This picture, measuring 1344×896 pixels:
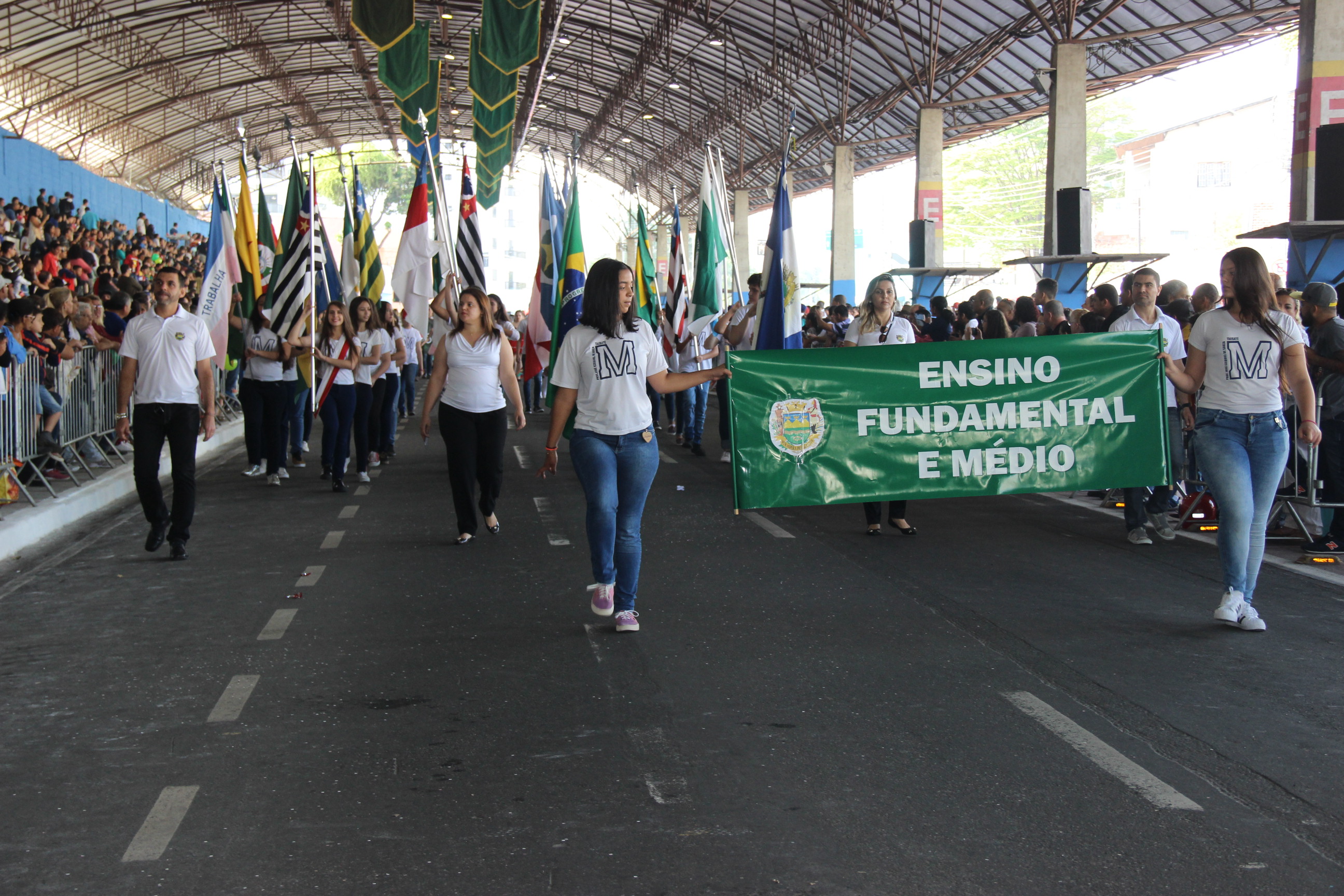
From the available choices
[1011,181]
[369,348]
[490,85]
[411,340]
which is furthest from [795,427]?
[1011,181]

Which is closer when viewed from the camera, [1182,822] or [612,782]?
[1182,822]

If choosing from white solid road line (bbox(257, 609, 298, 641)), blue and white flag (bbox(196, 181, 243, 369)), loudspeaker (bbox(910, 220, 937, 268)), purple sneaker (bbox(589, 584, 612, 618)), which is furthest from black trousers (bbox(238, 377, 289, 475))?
loudspeaker (bbox(910, 220, 937, 268))

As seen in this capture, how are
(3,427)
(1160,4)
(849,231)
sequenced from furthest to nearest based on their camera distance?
1. (849,231)
2. (1160,4)
3. (3,427)

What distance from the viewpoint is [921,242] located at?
30031 millimetres

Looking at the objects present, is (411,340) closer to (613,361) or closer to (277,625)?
(277,625)

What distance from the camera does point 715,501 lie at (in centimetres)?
1223

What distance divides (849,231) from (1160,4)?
13274 millimetres

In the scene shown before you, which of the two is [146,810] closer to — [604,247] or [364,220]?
[364,220]

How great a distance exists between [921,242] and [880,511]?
20.9m

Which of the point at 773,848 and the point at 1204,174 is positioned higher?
the point at 1204,174

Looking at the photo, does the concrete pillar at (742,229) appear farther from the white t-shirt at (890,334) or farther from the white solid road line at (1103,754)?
the white solid road line at (1103,754)

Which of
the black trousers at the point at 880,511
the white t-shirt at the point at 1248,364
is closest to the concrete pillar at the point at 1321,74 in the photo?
the black trousers at the point at 880,511

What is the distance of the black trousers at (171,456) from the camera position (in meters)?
9.11

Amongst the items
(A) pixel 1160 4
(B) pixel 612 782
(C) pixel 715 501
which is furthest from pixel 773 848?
(A) pixel 1160 4
